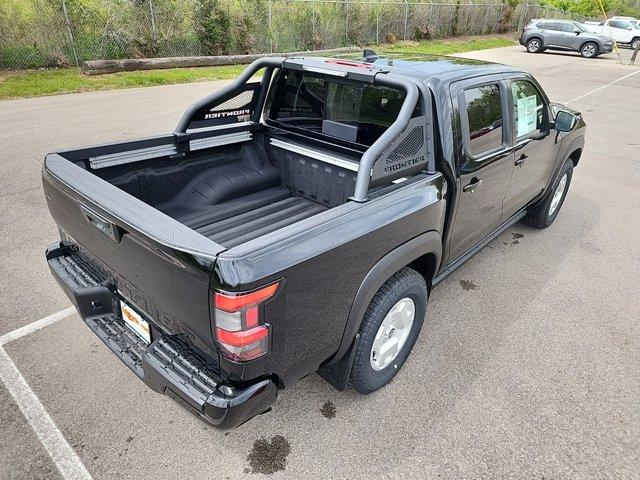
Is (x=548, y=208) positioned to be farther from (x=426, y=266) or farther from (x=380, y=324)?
(x=380, y=324)

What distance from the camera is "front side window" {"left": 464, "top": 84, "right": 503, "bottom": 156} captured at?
305cm

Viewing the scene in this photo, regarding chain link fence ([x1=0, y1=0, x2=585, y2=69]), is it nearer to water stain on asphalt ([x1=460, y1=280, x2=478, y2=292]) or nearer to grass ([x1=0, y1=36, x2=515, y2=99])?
grass ([x1=0, y1=36, x2=515, y2=99])

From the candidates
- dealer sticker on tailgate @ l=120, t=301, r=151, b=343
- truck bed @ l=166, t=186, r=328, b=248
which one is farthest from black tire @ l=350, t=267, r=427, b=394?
dealer sticker on tailgate @ l=120, t=301, r=151, b=343

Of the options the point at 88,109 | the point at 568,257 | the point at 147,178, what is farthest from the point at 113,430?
the point at 88,109

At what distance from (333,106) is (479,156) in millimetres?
1067

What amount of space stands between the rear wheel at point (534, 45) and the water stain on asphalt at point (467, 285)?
25.2 m

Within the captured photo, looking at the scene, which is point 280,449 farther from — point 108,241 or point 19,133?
point 19,133

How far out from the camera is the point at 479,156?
10.2 ft

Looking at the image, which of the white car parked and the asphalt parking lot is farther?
the white car parked

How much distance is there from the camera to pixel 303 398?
110 inches

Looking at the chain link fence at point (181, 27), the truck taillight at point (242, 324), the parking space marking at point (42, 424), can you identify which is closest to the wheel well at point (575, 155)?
the truck taillight at point (242, 324)

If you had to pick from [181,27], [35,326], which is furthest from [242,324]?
[181,27]

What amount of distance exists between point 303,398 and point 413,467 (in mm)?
748

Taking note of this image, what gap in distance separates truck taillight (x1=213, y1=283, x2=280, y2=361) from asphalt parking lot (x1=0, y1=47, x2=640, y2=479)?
843 mm
